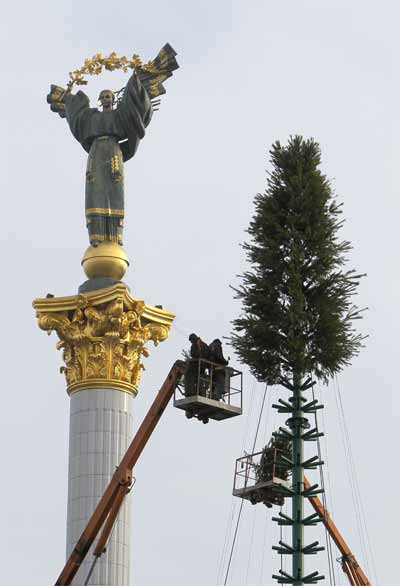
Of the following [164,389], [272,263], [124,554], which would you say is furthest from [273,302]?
[124,554]

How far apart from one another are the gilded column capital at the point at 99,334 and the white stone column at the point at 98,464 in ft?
2.31

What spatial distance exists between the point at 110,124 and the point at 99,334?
35.0 feet

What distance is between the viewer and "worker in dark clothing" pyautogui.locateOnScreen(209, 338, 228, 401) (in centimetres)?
6831

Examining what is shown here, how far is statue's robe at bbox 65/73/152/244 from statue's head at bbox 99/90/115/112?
341mm

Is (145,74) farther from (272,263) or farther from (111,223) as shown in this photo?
(272,263)

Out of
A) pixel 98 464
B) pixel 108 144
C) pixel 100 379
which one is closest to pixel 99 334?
pixel 100 379

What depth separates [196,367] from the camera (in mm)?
68688

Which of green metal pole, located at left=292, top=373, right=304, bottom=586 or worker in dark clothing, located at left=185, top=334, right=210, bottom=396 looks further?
worker in dark clothing, located at left=185, top=334, right=210, bottom=396

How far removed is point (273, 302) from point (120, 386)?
87.1 ft

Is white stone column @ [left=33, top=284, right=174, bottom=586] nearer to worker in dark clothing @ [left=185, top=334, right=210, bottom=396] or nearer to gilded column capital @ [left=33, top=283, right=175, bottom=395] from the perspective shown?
gilded column capital @ [left=33, top=283, right=175, bottom=395]

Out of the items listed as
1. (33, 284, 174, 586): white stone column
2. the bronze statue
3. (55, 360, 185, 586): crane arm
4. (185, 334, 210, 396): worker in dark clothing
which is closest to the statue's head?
the bronze statue

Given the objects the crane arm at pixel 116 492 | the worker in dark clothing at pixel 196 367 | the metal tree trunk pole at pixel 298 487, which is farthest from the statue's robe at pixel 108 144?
the metal tree trunk pole at pixel 298 487

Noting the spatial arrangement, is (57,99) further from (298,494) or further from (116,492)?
(298,494)

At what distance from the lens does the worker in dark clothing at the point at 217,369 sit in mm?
68312
